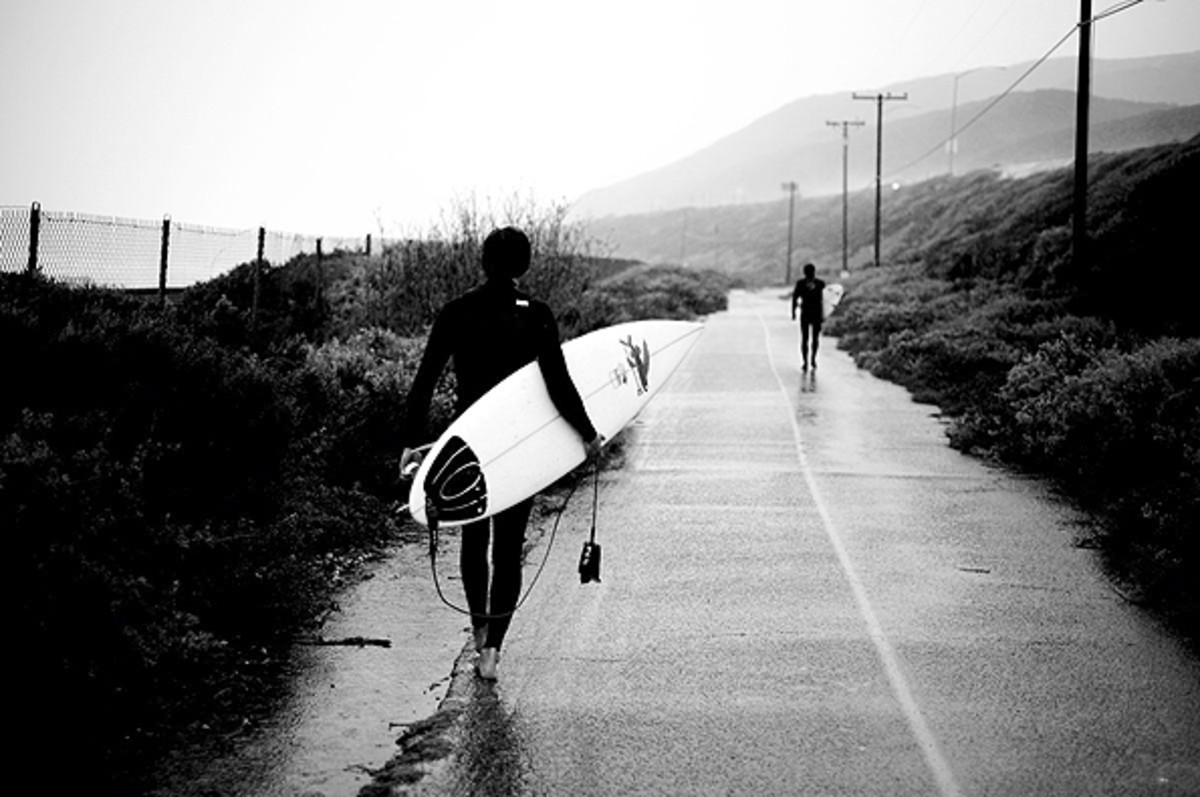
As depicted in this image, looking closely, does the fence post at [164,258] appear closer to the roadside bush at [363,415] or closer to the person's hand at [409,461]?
the roadside bush at [363,415]

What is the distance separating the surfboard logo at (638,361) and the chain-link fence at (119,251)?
4.22 metres

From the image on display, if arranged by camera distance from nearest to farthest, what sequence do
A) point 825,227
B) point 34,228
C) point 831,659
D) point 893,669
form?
point 893,669 → point 831,659 → point 34,228 → point 825,227

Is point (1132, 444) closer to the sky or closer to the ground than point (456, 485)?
closer to the sky

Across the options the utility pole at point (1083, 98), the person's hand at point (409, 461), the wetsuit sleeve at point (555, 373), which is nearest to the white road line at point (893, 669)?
the wetsuit sleeve at point (555, 373)

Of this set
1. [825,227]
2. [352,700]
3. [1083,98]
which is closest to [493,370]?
[352,700]

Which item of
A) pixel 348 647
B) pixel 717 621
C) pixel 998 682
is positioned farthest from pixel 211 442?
pixel 998 682

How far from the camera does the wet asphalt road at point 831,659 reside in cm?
507

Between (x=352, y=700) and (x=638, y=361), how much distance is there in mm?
3463

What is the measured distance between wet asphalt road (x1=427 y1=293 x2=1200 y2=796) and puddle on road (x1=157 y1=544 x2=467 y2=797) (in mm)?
377

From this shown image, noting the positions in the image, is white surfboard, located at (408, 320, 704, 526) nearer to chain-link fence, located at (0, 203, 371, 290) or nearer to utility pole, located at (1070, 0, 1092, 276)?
chain-link fence, located at (0, 203, 371, 290)

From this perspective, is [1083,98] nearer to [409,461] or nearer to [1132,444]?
[1132,444]

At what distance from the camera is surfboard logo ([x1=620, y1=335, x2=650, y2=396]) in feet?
28.0

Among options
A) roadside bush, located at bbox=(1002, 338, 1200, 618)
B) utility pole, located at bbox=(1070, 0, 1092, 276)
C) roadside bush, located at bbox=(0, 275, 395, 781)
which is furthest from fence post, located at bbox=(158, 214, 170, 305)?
utility pole, located at bbox=(1070, 0, 1092, 276)

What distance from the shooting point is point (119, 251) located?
13.0m
